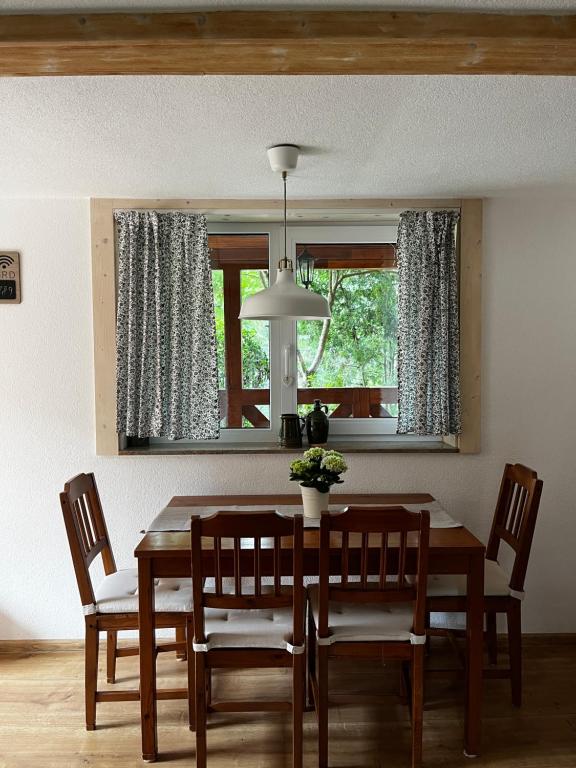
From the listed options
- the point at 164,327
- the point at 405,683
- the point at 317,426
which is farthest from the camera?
the point at 317,426

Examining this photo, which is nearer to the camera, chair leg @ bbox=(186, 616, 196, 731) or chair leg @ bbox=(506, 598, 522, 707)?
chair leg @ bbox=(186, 616, 196, 731)

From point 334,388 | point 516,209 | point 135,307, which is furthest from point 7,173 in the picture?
point 516,209

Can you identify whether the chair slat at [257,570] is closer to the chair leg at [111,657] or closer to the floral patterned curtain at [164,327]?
the chair leg at [111,657]

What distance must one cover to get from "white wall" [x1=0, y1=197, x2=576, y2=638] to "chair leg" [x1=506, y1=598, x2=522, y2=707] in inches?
27.5

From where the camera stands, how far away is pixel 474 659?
258 cm

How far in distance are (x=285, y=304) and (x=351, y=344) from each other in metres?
1.28

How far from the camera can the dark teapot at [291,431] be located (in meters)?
3.56

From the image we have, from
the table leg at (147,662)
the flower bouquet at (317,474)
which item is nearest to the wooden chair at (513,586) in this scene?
the flower bouquet at (317,474)

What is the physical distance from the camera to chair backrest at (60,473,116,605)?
2.69m

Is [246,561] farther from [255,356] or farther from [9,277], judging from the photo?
[9,277]

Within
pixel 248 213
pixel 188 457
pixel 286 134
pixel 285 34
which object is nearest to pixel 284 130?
pixel 286 134

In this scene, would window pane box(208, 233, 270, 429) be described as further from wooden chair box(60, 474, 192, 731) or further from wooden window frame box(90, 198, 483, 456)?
wooden chair box(60, 474, 192, 731)

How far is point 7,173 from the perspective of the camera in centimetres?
300

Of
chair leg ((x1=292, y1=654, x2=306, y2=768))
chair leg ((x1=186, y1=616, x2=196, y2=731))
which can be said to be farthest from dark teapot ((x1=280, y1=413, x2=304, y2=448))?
chair leg ((x1=292, y1=654, x2=306, y2=768))
